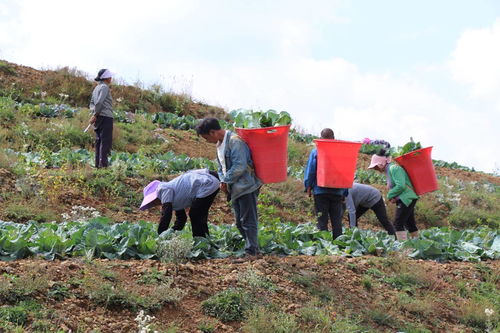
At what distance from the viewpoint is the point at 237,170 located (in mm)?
5383

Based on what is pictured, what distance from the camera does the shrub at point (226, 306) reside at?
4.50 metres

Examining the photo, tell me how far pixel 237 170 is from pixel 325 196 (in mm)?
1738

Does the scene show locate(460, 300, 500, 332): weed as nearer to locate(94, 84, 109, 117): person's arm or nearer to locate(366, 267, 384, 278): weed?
locate(366, 267, 384, 278): weed

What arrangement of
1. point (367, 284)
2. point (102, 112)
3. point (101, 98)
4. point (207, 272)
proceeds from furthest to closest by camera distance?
1. point (102, 112)
2. point (101, 98)
3. point (367, 284)
4. point (207, 272)

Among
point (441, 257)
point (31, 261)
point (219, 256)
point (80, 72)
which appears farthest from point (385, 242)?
point (80, 72)

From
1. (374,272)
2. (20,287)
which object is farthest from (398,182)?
(20,287)

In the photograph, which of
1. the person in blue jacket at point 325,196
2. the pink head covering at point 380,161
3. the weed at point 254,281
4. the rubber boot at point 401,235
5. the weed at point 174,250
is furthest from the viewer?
the pink head covering at point 380,161

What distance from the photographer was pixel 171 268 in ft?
16.5

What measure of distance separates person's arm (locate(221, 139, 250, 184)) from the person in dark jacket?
4305 millimetres

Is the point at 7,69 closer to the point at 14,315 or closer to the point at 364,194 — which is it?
the point at 364,194

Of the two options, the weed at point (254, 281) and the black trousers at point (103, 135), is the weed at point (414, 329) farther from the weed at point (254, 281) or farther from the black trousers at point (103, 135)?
the black trousers at point (103, 135)

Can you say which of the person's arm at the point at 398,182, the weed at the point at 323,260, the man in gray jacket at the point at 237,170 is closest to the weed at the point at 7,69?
the person's arm at the point at 398,182

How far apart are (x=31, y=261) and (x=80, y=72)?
39.1 ft

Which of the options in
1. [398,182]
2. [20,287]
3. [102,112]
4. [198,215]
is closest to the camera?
[20,287]
